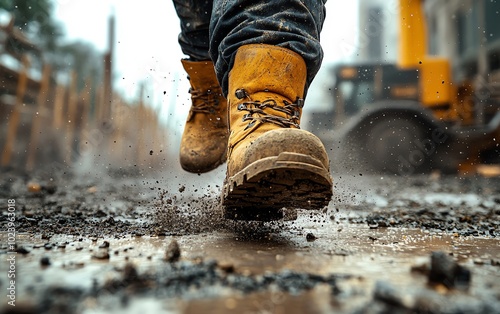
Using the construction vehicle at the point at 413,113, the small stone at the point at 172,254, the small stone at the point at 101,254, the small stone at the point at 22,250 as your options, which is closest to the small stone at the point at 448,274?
the small stone at the point at 172,254

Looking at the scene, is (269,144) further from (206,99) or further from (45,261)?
(206,99)

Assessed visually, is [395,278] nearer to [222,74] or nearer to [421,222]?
[222,74]

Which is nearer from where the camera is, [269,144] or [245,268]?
[245,268]

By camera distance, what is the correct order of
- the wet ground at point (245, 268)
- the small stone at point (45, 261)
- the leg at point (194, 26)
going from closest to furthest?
the wet ground at point (245, 268) → the small stone at point (45, 261) → the leg at point (194, 26)

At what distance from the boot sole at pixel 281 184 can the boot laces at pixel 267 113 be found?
172 mm

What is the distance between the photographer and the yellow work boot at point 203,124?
1.70m

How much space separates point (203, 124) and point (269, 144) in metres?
0.82

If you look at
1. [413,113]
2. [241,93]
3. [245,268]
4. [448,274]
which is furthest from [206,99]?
[413,113]

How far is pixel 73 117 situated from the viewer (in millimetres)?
9680

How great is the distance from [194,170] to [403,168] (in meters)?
5.59

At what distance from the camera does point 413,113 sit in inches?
261

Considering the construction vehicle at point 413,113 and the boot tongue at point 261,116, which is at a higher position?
the construction vehicle at point 413,113

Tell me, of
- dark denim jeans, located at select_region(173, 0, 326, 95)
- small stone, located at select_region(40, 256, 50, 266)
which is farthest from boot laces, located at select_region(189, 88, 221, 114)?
small stone, located at select_region(40, 256, 50, 266)

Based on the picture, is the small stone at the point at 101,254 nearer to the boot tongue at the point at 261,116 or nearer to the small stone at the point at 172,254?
the small stone at the point at 172,254
